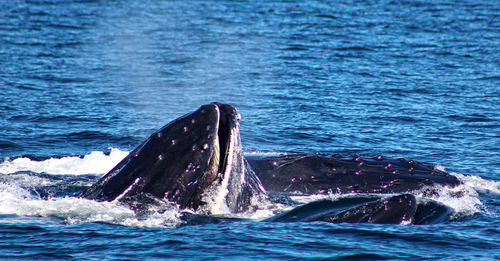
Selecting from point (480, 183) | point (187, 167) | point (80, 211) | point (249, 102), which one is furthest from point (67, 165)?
point (249, 102)

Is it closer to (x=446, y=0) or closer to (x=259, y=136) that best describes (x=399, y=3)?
(x=446, y=0)

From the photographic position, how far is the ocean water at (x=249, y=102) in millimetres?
10547

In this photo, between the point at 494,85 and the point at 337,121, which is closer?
the point at 337,121

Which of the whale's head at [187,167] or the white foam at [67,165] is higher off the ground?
the whale's head at [187,167]

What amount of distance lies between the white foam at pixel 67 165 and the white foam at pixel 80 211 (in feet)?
10.5

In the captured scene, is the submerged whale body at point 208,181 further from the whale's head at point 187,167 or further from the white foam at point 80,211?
the white foam at point 80,211

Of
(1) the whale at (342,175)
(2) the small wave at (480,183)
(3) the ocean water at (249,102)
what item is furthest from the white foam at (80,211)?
(2) the small wave at (480,183)

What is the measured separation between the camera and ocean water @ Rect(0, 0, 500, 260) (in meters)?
10.5

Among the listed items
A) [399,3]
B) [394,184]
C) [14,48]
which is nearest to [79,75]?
[14,48]

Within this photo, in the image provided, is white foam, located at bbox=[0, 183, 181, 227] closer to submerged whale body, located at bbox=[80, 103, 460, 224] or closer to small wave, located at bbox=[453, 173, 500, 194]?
submerged whale body, located at bbox=[80, 103, 460, 224]

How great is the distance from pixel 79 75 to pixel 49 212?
16751mm

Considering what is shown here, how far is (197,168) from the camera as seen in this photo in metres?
10.6

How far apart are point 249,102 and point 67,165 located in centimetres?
896

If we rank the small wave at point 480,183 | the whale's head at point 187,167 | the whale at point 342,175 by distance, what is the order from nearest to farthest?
1. the whale's head at point 187,167
2. the whale at point 342,175
3. the small wave at point 480,183
